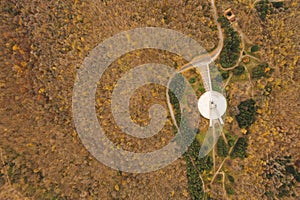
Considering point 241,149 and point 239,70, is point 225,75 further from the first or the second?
point 241,149

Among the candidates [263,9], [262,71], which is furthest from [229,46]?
[263,9]

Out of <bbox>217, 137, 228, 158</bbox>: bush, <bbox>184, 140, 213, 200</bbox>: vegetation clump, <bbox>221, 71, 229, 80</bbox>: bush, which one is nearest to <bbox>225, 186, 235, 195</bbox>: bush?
<bbox>184, 140, 213, 200</bbox>: vegetation clump

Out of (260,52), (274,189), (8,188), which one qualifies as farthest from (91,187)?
(260,52)

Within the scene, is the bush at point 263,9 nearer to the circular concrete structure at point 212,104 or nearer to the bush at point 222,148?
the circular concrete structure at point 212,104

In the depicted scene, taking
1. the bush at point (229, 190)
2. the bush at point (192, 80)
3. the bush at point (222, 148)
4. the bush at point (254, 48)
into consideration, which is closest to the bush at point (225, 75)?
the bush at point (192, 80)

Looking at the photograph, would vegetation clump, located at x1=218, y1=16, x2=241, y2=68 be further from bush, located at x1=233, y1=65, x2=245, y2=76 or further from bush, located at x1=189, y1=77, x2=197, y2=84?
bush, located at x1=189, y1=77, x2=197, y2=84

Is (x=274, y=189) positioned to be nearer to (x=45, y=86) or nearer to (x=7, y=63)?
(x=45, y=86)
